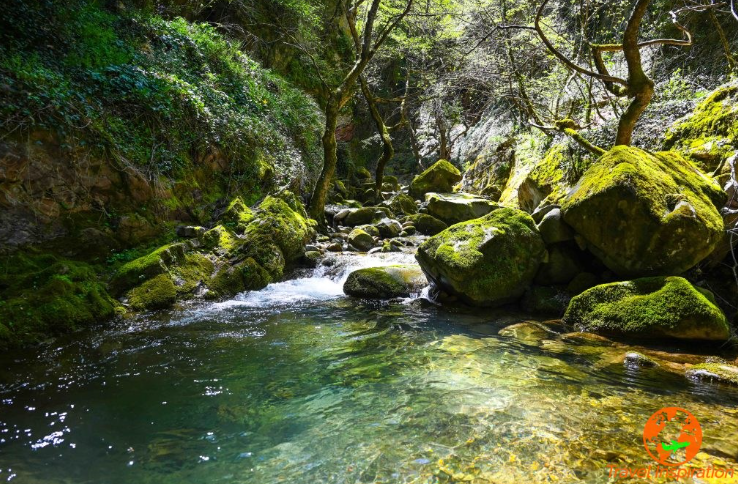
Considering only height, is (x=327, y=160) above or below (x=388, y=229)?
above

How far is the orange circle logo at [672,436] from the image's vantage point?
2.60 meters

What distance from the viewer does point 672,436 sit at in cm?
285

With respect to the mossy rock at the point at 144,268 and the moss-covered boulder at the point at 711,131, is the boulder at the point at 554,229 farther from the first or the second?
the mossy rock at the point at 144,268

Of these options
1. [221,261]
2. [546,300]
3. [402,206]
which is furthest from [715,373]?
[402,206]

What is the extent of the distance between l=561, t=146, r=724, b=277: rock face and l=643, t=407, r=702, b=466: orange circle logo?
2935mm

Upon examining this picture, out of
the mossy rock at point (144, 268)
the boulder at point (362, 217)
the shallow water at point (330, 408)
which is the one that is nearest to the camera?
the shallow water at point (330, 408)

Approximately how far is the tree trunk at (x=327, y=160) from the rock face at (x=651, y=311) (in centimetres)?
829

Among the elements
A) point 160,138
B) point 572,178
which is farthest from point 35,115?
point 572,178

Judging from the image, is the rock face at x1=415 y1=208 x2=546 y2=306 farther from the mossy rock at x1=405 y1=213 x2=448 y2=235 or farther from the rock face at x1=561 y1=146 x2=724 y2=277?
the mossy rock at x1=405 y1=213 x2=448 y2=235

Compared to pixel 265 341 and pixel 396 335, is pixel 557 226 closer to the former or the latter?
pixel 396 335

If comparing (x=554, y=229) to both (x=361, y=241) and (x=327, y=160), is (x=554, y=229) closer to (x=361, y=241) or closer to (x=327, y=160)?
(x=361, y=241)

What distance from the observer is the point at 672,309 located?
476 cm

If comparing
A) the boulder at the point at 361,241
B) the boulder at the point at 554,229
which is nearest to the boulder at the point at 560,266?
the boulder at the point at 554,229

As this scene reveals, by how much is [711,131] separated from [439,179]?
11959 millimetres
